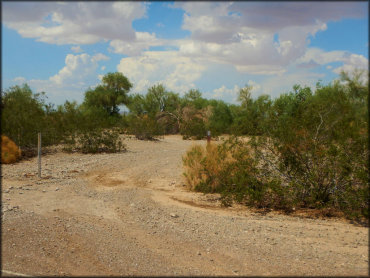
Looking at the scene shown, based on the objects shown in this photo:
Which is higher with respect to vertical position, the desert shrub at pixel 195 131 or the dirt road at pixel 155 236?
the desert shrub at pixel 195 131

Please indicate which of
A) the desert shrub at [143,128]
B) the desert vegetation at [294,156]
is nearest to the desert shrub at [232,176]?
the desert vegetation at [294,156]

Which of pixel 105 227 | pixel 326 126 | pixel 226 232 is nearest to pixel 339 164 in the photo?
pixel 326 126

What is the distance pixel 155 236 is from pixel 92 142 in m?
10.3

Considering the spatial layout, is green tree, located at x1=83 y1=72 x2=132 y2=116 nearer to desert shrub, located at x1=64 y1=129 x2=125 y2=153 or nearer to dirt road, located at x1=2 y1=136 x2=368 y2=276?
desert shrub, located at x1=64 y1=129 x2=125 y2=153

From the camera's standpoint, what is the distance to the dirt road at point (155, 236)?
4.04m

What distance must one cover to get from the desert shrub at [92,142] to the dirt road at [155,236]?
236 inches

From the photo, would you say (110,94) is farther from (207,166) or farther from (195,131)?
(207,166)

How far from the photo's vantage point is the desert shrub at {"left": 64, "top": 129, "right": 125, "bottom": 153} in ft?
48.6

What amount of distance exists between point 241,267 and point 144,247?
4.42 ft

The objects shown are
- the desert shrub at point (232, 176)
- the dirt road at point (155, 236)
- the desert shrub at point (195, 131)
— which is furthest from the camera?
the desert shrub at point (195, 131)

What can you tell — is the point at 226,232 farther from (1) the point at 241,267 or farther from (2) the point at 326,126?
(2) the point at 326,126

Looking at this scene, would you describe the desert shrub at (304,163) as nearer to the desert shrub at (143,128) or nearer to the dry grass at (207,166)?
the dry grass at (207,166)

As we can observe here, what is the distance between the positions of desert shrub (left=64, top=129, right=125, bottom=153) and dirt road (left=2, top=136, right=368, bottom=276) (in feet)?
19.7

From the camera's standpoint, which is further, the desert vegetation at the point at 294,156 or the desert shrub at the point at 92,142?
the desert shrub at the point at 92,142
